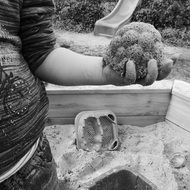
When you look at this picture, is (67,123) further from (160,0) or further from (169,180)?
(160,0)

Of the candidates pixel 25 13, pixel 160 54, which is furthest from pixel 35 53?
pixel 160 54

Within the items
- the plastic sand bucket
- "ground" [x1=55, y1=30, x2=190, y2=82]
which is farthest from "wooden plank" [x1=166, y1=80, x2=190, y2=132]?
"ground" [x1=55, y1=30, x2=190, y2=82]

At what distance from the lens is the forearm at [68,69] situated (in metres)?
0.81

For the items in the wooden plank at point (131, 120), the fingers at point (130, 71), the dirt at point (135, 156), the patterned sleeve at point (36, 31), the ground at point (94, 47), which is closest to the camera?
the fingers at point (130, 71)

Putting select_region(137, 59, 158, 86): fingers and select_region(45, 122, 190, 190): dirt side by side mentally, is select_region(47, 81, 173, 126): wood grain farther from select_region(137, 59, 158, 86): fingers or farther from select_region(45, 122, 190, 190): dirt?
select_region(137, 59, 158, 86): fingers

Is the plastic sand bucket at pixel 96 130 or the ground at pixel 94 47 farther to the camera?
the ground at pixel 94 47

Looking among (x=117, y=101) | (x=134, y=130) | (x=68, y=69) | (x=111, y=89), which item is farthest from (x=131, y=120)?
(x=68, y=69)

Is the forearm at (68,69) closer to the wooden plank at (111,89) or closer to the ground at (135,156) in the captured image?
the ground at (135,156)

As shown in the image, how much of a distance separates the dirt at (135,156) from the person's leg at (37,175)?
2.41 feet

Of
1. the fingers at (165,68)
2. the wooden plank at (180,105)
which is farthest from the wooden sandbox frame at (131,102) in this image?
the fingers at (165,68)

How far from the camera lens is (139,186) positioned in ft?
4.74

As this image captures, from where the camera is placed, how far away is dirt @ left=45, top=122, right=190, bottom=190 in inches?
66.2

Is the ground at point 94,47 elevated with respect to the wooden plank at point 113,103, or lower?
lower

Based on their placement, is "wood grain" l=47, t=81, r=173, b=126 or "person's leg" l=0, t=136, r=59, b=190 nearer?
"person's leg" l=0, t=136, r=59, b=190
